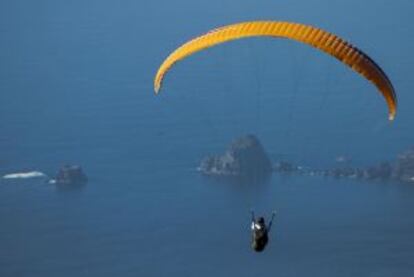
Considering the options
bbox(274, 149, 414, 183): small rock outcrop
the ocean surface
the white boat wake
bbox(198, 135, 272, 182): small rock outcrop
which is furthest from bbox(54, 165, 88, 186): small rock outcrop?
bbox(274, 149, 414, 183): small rock outcrop

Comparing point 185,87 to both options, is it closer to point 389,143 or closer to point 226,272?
point 389,143

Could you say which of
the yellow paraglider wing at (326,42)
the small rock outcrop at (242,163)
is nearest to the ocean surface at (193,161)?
the small rock outcrop at (242,163)

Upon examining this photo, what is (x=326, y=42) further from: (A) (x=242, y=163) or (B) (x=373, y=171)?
(A) (x=242, y=163)

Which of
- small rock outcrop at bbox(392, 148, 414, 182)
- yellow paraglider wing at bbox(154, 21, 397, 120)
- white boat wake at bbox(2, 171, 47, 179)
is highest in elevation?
white boat wake at bbox(2, 171, 47, 179)

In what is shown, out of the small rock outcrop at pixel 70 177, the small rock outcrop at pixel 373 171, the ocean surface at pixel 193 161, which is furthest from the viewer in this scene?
the small rock outcrop at pixel 70 177

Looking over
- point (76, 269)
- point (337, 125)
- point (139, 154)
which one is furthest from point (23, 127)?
point (76, 269)

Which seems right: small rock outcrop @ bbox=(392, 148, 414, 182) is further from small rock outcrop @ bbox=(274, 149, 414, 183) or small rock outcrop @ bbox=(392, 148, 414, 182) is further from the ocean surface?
the ocean surface

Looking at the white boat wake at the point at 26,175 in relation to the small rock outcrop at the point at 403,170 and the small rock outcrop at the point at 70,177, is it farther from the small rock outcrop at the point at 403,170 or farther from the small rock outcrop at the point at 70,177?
the small rock outcrop at the point at 403,170
